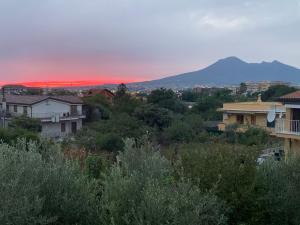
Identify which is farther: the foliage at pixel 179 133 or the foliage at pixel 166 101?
the foliage at pixel 166 101

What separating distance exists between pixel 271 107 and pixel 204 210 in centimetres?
3034

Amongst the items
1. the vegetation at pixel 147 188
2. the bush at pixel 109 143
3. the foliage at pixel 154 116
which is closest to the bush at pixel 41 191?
the vegetation at pixel 147 188

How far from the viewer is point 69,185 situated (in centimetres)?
731

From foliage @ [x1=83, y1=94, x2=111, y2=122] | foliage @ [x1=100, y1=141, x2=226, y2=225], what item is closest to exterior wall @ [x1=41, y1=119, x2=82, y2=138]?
foliage @ [x1=83, y1=94, x2=111, y2=122]

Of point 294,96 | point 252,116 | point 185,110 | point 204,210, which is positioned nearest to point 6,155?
point 204,210

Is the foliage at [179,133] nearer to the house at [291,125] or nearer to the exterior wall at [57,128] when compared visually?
the exterior wall at [57,128]

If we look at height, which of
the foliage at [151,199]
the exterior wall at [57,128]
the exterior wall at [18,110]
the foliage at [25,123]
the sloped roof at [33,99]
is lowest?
the exterior wall at [57,128]

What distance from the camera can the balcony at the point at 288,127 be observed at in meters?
20.0

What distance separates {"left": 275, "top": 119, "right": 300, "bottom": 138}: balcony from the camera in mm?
19975

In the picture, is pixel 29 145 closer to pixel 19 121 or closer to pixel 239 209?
pixel 239 209

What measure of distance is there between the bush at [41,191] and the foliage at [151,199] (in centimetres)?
40

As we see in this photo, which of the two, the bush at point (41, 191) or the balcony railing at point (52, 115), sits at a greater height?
the bush at point (41, 191)

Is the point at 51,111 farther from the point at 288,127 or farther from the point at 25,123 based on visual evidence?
the point at 288,127

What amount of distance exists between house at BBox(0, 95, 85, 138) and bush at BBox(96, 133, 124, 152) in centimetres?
1481
